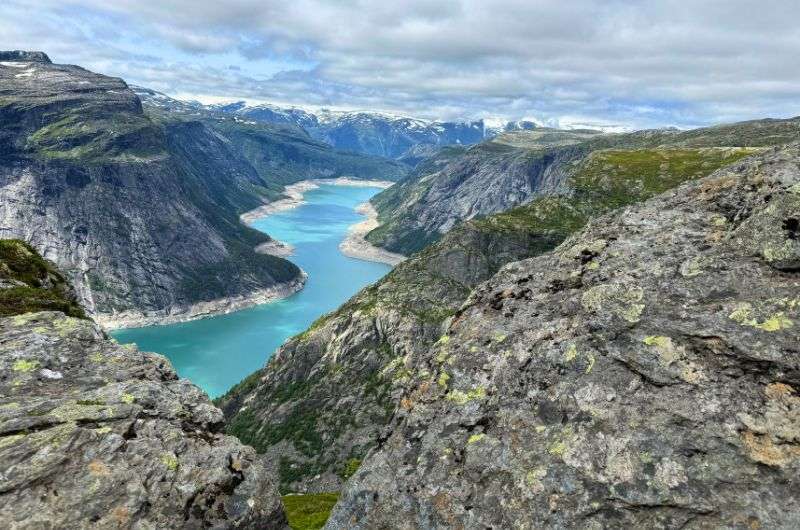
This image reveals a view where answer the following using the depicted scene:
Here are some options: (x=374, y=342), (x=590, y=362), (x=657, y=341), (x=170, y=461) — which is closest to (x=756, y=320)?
(x=657, y=341)

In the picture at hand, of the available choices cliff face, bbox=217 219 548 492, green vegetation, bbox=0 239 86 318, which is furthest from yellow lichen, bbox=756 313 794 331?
cliff face, bbox=217 219 548 492

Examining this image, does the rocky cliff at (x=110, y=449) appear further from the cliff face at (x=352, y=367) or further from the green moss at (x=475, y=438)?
the cliff face at (x=352, y=367)

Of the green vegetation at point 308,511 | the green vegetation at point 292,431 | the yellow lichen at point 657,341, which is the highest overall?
the yellow lichen at point 657,341

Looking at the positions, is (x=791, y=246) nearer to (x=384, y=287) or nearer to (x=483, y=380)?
(x=483, y=380)

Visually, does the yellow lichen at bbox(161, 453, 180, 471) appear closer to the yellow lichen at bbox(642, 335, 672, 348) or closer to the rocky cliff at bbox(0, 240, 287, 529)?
the rocky cliff at bbox(0, 240, 287, 529)

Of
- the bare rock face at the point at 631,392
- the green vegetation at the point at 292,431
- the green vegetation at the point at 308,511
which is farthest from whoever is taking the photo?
the green vegetation at the point at 292,431

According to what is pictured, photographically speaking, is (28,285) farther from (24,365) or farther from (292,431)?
(292,431)

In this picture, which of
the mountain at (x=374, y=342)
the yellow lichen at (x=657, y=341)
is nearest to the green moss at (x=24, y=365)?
the yellow lichen at (x=657, y=341)
